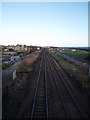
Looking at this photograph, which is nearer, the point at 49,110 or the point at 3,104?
the point at 49,110

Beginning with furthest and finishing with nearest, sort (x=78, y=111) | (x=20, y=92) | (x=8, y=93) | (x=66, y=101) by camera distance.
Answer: (x=20, y=92) → (x=8, y=93) → (x=66, y=101) → (x=78, y=111)

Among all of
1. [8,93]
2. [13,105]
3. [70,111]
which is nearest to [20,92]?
[8,93]

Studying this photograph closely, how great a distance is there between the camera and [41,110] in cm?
812

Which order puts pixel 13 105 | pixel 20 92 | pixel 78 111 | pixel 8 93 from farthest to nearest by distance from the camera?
pixel 20 92, pixel 8 93, pixel 13 105, pixel 78 111

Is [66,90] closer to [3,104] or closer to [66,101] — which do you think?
[66,101]

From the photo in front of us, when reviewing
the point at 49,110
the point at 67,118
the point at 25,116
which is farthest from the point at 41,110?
the point at 67,118

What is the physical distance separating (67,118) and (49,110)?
125cm

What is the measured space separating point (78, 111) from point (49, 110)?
1.54m

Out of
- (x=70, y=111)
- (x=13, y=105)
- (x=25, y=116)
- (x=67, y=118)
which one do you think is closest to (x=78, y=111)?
(x=70, y=111)

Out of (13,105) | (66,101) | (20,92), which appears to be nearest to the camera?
(13,105)

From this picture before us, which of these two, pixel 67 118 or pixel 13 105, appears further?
pixel 13 105

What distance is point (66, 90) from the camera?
11875 mm

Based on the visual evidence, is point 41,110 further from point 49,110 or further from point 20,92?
point 20,92

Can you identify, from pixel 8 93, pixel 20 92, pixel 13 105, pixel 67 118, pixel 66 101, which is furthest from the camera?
pixel 20 92
